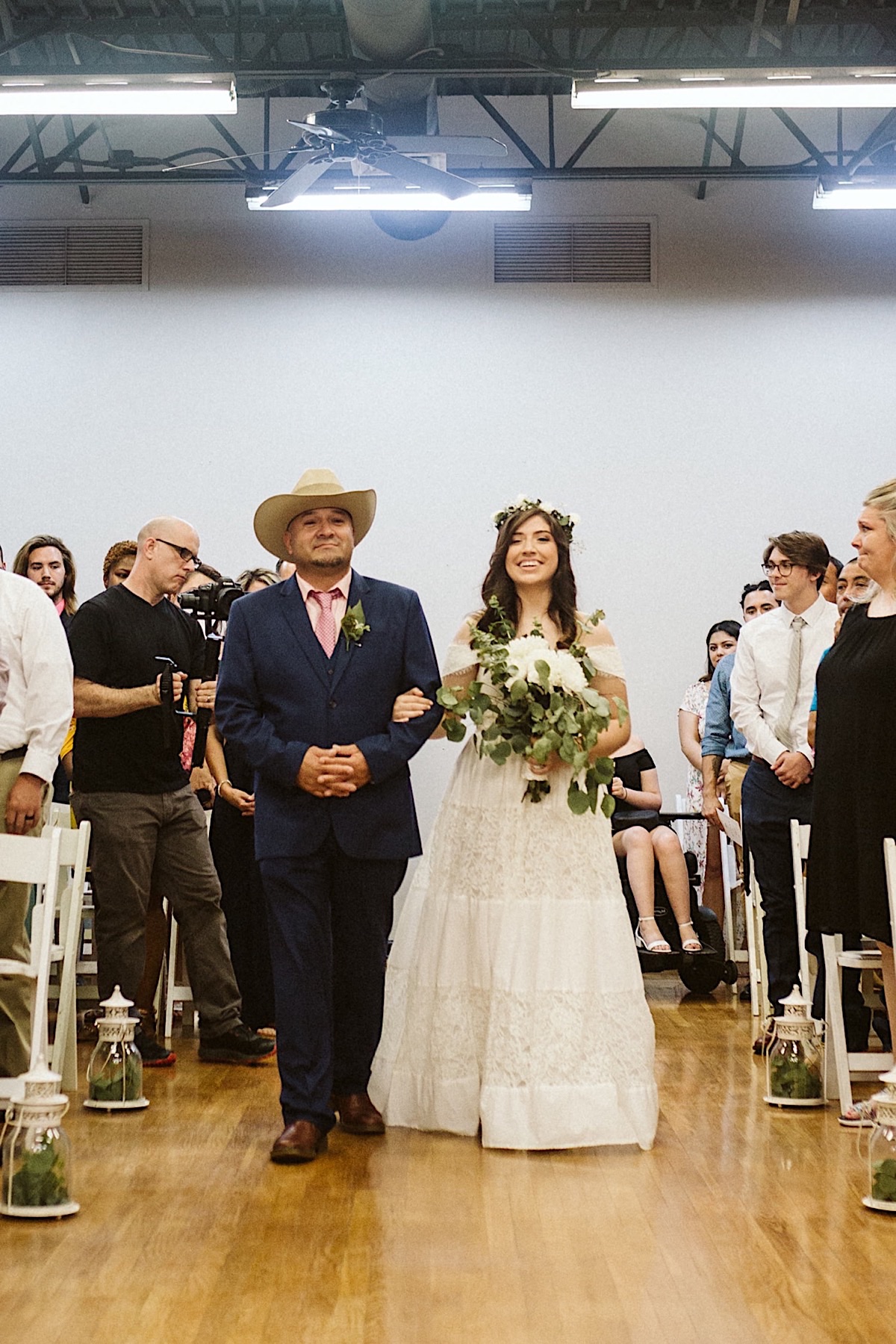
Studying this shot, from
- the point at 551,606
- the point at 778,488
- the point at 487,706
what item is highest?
the point at 778,488

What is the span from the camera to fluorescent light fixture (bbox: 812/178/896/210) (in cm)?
848

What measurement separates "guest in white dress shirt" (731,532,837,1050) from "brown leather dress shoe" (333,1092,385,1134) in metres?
1.93

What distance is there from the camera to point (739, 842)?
6.99 meters

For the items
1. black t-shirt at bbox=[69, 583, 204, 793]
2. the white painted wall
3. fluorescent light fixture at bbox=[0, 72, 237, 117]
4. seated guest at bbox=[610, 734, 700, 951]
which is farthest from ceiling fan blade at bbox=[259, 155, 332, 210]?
seated guest at bbox=[610, 734, 700, 951]

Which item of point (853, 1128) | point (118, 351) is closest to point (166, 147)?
point (118, 351)

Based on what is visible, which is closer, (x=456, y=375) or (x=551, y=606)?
(x=551, y=606)

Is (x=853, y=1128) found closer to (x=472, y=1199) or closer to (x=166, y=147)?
(x=472, y=1199)

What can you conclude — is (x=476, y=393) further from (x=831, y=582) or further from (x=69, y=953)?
(x=69, y=953)

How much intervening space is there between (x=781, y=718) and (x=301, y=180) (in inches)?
141

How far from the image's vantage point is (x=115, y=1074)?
14.4ft

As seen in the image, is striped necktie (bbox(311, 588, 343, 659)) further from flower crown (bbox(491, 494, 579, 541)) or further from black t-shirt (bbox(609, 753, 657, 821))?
black t-shirt (bbox(609, 753, 657, 821))

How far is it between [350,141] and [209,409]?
265 cm

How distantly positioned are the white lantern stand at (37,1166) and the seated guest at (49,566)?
3517mm

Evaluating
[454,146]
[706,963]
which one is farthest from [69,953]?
[454,146]
